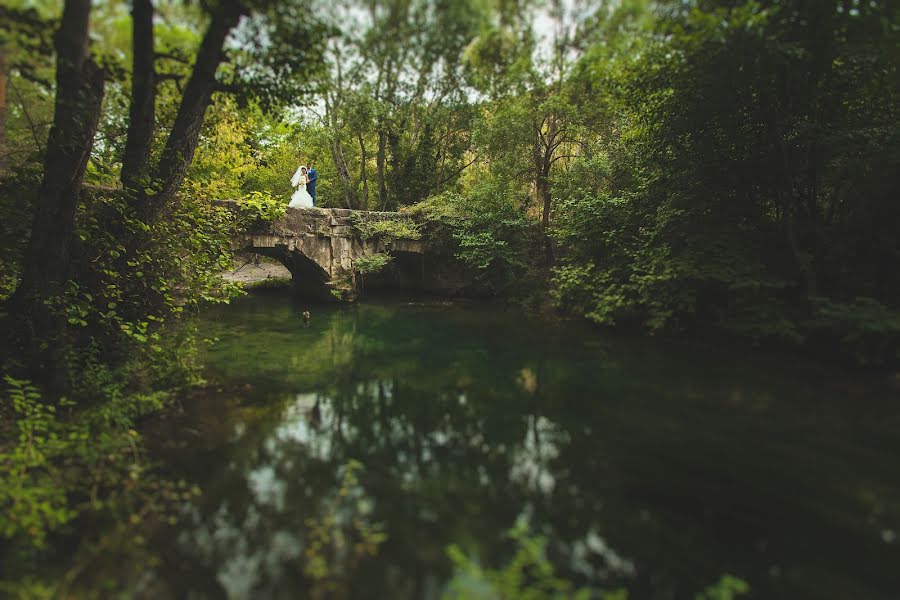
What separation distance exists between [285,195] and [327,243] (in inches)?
285

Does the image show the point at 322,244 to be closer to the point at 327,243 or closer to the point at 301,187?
the point at 327,243

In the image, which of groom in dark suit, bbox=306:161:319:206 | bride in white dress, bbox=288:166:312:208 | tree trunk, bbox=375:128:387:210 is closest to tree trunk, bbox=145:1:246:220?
Result: bride in white dress, bbox=288:166:312:208

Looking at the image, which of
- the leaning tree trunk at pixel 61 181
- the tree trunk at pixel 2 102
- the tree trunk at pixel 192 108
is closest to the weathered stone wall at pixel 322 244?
the tree trunk at pixel 192 108

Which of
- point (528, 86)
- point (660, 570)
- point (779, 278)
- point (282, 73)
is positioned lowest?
point (660, 570)

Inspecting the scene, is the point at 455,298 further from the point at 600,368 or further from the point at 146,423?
the point at 146,423

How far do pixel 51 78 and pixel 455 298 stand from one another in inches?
537

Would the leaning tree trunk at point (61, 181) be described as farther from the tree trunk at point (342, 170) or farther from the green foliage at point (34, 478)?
the tree trunk at point (342, 170)

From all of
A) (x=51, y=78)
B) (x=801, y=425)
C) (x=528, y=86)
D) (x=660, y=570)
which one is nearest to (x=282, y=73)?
(x=51, y=78)

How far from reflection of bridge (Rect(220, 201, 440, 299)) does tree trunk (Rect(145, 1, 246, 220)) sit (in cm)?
794

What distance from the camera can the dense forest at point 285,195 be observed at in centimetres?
449

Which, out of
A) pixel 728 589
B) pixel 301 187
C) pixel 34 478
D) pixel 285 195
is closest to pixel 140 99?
pixel 285 195

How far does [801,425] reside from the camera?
5.25m

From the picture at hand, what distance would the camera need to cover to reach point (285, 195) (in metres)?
8.39

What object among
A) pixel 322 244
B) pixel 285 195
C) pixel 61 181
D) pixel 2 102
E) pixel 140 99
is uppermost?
pixel 140 99
